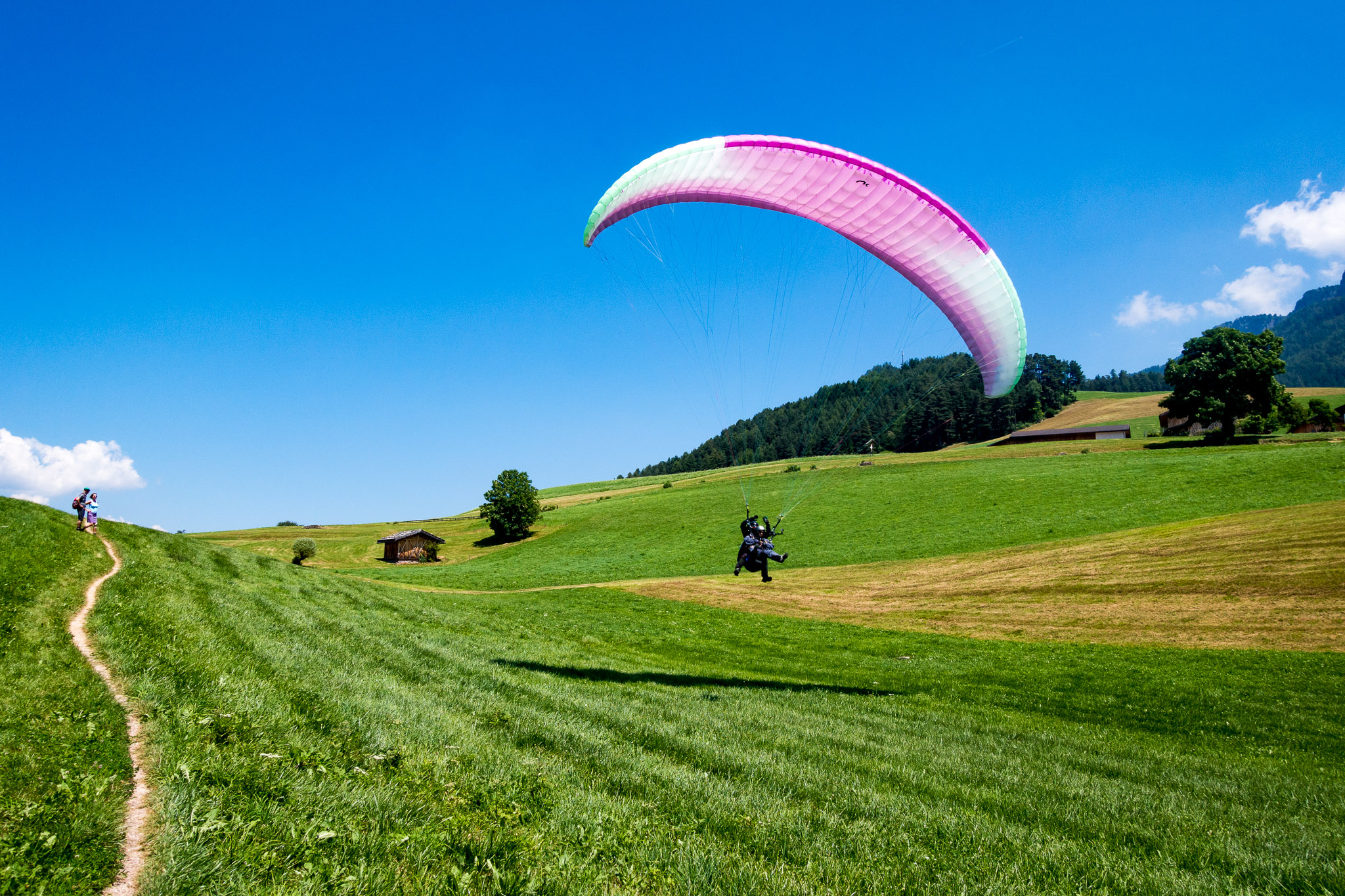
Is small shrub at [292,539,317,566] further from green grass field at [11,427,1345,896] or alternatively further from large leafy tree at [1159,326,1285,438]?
large leafy tree at [1159,326,1285,438]

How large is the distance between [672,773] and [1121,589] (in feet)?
83.1

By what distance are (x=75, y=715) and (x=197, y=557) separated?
16.1m

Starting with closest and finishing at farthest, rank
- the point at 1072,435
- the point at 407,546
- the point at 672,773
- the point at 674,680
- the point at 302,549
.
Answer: the point at 672,773
the point at 674,680
the point at 302,549
the point at 407,546
the point at 1072,435

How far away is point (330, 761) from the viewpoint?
210 inches

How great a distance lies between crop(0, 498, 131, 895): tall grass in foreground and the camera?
349 cm

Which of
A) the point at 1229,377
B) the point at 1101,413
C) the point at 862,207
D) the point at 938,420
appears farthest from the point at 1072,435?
the point at 862,207

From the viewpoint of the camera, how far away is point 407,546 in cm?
6091

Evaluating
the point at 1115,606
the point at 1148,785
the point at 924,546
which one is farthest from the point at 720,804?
the point at 924,546

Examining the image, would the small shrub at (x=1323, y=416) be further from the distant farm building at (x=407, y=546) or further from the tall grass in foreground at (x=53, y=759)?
the tall grass in foreground at (x=53, y=759)

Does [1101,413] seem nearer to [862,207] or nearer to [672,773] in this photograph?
[862,207]

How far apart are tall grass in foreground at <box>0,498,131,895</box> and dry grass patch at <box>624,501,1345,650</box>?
2226 centimetres

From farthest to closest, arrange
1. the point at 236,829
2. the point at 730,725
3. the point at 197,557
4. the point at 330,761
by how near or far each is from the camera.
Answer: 1. the point at 197,557
2. the point at 730,725
3. the point at 330,761
4. the point at 236,829

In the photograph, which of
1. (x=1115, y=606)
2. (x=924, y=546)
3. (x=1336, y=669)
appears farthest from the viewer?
(x=924, y=546)

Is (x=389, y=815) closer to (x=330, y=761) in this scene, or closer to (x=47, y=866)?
(x=330, y=761)
